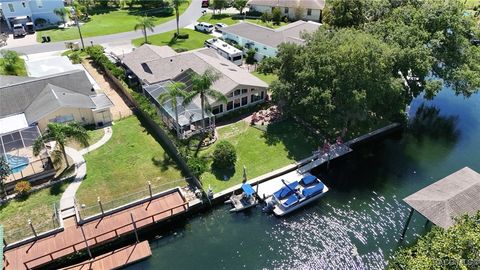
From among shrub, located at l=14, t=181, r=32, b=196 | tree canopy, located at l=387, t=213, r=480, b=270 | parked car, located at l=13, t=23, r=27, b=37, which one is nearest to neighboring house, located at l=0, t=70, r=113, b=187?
shrub, located at l=14, t=181, r=32, b=196

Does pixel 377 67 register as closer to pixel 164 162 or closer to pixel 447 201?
pixel 447 201

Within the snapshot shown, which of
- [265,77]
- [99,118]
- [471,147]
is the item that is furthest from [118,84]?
[471,147]

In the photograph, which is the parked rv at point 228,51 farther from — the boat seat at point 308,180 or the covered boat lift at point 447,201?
the covered boat lift at point 447,201

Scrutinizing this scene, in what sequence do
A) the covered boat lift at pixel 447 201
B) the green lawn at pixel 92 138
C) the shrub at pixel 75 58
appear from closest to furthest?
1. the covered boat lift at pixel 447 201
2. the green lawn at pixel 92 138
3. the shrub at pixel 75 58

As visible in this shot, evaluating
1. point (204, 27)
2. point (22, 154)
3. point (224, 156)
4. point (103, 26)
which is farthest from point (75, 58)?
point (224, 156)

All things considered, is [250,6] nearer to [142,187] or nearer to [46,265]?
[142,187]

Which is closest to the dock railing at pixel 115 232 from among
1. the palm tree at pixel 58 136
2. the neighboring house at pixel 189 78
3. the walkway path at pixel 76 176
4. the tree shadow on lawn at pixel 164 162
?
the walkway path at pixel 76 176
